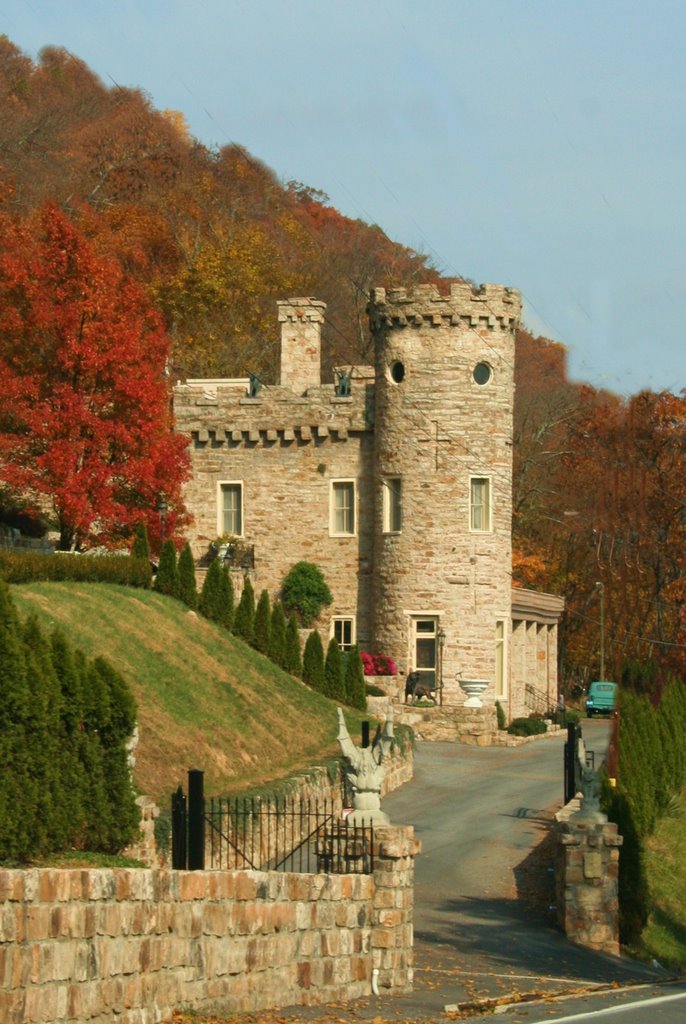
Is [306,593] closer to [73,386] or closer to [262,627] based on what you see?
[262,627]

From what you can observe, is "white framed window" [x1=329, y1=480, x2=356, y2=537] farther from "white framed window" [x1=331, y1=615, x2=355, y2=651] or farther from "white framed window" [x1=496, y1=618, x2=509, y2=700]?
"white framed window" [x1=496, y1=618, x2=509, y2=700]

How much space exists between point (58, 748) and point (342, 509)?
28.6m

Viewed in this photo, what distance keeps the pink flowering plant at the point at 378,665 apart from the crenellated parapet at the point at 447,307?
26.6 ft

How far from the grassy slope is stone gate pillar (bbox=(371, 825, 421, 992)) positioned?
179 inches

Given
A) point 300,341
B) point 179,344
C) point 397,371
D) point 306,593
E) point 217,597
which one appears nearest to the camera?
point 217,597

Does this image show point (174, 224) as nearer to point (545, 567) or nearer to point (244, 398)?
point (545, 567)

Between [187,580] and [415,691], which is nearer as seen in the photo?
[187,580]

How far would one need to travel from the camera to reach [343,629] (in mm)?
44312

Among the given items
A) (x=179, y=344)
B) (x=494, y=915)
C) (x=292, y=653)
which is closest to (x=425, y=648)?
(x=292, y=653)

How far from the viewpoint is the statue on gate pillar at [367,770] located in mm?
20094

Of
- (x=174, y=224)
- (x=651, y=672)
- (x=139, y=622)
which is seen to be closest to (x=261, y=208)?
(x=174, y=224)

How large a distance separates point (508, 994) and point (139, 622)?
44.1 feet

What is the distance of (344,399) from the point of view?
44656 millimetres

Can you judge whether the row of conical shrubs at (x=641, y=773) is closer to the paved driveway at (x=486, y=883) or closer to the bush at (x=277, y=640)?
the paved driveway at (x=486, y=883)
